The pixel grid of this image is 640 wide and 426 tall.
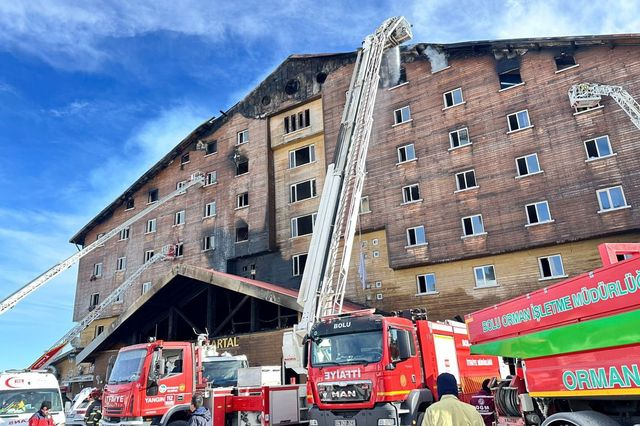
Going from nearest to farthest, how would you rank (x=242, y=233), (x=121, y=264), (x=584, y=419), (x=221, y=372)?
(x=584, y=419) < (x=221, y=372) < (x=242, y=233) < (x=121, y=264)

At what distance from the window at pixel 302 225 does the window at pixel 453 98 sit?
10.9 metres

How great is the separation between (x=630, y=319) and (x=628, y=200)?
1711 cm

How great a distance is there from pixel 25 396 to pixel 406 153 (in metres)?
21.7

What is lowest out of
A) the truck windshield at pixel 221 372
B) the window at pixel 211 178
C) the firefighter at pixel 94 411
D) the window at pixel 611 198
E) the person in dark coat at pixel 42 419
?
the firefighter at pixel 94 411

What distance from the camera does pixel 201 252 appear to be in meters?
33.8

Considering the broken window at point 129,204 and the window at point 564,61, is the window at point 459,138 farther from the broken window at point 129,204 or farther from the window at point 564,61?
the broken window at point 129,204

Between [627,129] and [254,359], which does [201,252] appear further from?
[627,129]

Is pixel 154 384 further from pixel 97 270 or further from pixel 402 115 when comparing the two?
pixel 97 270

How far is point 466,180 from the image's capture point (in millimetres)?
24422

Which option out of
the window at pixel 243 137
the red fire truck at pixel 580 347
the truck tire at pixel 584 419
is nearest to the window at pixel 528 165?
the red fire truck at pixel 580 347

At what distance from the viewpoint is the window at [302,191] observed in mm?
30406

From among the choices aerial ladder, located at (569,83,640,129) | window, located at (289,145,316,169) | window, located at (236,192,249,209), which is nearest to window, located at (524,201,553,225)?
aerial ladder, located at (569,83,640,129)

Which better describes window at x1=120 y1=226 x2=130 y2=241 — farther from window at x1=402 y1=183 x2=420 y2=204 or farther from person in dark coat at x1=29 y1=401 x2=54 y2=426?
person in dark coat at x1=29 y1=401 x2=54 y2=426

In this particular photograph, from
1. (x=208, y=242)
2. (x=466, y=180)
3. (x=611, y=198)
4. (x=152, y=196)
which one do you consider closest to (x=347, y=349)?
(x=611, y=198)
